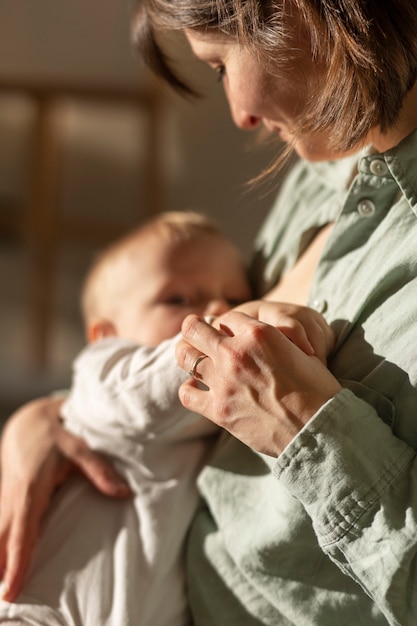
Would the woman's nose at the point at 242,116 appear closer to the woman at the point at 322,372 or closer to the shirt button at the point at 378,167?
the woman at the point at 322,372

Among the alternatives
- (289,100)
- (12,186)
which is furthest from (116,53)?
(289,100)

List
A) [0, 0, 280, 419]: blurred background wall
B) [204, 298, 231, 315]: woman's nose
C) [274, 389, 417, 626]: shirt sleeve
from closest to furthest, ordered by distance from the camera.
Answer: [274, 389, 417, 626]: shirt sleeve
[204, 298, 231, 315]: woman's nose
[0, 0, 280, 419]: blurred background wall

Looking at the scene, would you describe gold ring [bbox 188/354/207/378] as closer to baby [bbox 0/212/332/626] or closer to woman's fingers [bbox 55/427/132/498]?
baby [bbox 0/212/332/626]

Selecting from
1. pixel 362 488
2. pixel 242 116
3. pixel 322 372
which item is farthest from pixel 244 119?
pixel 362 488

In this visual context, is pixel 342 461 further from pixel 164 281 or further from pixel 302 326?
pixel 164 281

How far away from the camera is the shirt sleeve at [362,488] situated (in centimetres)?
69

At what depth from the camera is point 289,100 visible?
816 millimetres

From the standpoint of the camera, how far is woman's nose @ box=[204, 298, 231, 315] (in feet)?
3.49

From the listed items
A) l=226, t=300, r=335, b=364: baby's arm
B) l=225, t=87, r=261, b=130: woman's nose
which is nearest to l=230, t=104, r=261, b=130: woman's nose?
l=225, t=87, r=261, b=130: woman's nose

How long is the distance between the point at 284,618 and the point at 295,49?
55 cm

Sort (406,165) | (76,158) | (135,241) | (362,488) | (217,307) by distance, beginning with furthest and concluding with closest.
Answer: (76,158)
(135,241)
(217,307)
(406,165)
(362,488)

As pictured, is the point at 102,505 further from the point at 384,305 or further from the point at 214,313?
the point at 384,305

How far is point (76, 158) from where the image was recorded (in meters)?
3.25

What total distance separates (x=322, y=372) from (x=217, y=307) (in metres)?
0.36
